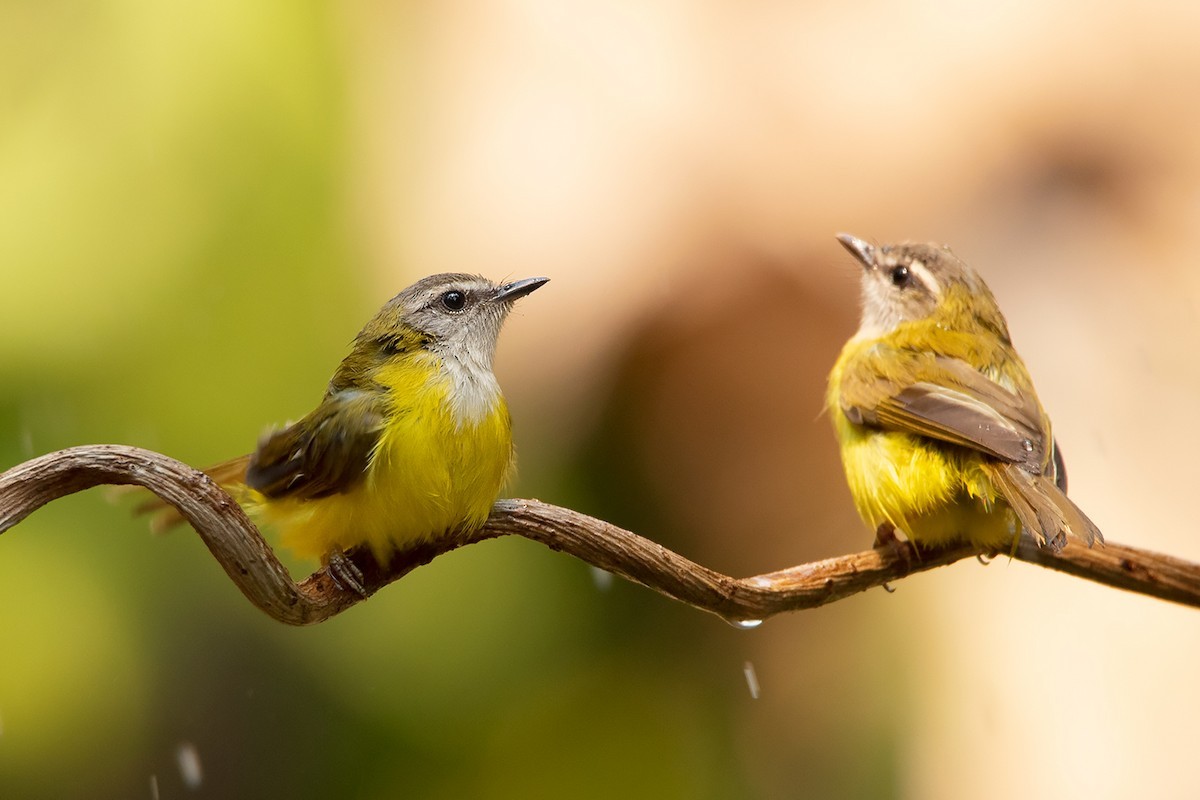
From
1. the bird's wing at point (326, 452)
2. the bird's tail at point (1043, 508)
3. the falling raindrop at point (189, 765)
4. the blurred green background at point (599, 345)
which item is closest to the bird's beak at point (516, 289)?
the bird's wing at point (326, 452)

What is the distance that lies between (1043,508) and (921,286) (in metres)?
0.84

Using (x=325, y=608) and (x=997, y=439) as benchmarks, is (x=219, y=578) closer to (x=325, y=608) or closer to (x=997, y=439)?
(x=325, y=608)

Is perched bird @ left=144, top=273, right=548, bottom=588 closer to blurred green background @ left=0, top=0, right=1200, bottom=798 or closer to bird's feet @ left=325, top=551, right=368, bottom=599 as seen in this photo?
bird's feet @ left=325, top=551, right=368, bottom=599

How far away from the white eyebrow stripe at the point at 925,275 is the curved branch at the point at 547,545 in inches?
26.5

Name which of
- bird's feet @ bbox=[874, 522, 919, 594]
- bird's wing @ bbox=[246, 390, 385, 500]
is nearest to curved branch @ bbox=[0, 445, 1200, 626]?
bird's feet @ bbox=[874, 522, 919, 594]

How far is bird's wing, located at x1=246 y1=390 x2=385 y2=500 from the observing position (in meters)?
1.81

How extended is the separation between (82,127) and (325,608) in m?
2.10

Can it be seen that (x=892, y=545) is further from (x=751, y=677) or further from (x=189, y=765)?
(x=189, y=765)

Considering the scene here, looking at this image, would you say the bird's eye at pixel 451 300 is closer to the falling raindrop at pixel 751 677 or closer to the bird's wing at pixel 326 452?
the bird's wing at pixel 326 452

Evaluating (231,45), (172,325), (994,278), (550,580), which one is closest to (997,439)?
(550,580)

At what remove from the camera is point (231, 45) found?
10.4 feet

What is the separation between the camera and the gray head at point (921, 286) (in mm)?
2582

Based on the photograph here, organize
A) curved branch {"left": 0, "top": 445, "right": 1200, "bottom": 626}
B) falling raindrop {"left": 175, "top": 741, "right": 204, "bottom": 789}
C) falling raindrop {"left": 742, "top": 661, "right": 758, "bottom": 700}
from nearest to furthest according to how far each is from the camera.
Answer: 1. curved branch {"left": 0, "top": 445, "right": 1200, "bottom": 626}
2. falling raindrop {"left": 175, "top": 741, "right": 204, "bottom": 789}
3. falling raindrop {"left": 742, "top": 661, "right": 758, "bottom": 700}

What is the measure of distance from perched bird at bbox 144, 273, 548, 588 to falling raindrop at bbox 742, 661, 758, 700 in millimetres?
1959
